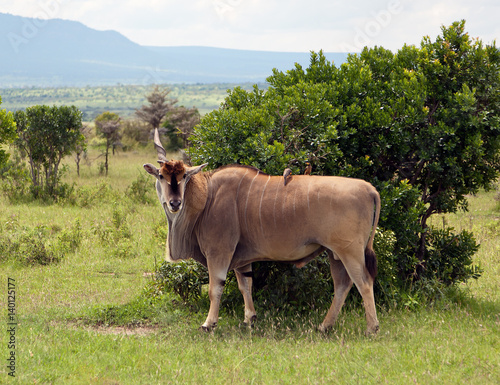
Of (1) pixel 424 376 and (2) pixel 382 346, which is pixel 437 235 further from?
(1) pixel 424 376

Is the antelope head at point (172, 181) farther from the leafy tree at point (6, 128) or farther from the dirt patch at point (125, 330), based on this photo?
the leafy tree at point (6, 128)

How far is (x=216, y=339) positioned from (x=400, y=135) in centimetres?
377

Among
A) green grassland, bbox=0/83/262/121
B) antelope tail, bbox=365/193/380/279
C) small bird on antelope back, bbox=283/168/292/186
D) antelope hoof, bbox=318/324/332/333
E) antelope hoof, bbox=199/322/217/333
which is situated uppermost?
small bird on antelope back, bbox=283/168/292/186

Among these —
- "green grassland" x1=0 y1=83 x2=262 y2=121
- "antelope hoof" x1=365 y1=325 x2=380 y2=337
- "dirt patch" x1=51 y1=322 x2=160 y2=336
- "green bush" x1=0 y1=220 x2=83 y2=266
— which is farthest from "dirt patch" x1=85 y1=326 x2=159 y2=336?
"green grassland" x1=0 y1=83 x2=262 y2=121

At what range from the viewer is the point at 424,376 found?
208 inches

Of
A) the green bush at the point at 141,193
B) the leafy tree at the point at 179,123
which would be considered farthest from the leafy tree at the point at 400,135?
the leafy tree at the point at 179,123

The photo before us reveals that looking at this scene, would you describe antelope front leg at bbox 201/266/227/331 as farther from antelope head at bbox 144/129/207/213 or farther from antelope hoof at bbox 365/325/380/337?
antelope hoof at bbox 365/325/380/337

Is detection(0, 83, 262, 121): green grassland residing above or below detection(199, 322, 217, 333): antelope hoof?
below

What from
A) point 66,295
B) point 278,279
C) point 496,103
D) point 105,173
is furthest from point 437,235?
point 105,173

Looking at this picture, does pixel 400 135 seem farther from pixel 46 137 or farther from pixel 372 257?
pixel 46 137

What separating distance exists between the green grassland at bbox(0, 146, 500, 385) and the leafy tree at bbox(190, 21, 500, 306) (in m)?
0.98

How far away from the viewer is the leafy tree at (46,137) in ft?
58.0

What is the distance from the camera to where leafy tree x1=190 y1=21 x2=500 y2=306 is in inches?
311

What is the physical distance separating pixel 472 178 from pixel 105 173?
1900 centimetres
